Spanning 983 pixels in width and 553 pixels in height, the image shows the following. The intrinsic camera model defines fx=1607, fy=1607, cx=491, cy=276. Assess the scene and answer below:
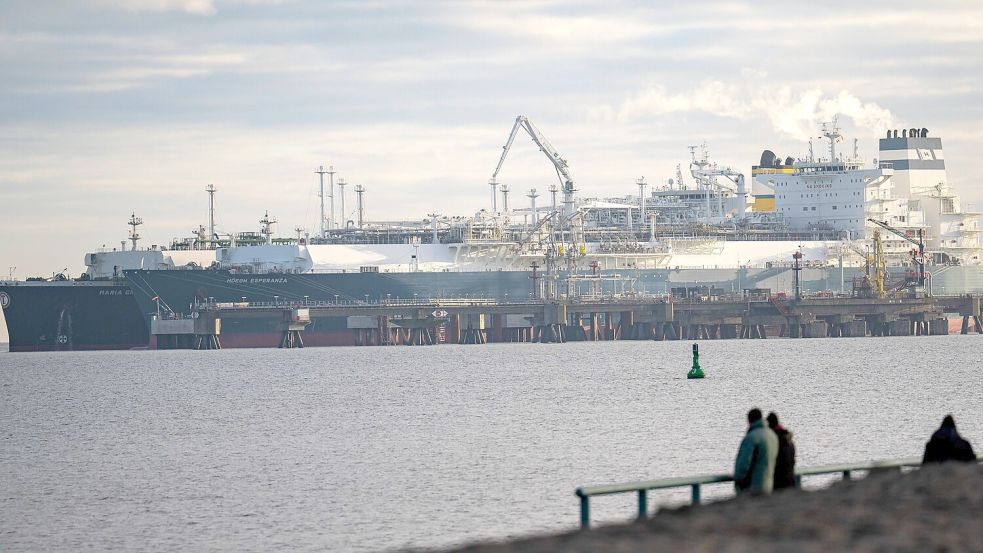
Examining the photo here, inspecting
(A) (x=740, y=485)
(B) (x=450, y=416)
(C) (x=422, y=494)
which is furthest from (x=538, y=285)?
(A) (x=740, y=485)

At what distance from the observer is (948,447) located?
1659 cm

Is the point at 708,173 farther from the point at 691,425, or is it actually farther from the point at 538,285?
the point at 691,425

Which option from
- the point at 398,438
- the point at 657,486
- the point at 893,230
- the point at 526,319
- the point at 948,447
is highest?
the point at 893,230

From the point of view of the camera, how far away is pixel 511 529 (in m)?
23.5

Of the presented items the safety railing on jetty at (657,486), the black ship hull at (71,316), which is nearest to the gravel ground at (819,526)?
the safety railing on jetty at (657,486)

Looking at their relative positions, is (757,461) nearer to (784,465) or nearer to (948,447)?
(784,465)

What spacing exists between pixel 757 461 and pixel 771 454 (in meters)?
0.15

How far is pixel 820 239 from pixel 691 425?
76.6 metres

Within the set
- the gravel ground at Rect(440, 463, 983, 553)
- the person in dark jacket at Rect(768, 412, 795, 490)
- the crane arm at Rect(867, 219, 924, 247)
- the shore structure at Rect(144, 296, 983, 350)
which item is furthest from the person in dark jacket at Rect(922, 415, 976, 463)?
the crane arm at Rect(867, 219, 924, 247)

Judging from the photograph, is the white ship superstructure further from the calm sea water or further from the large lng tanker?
the calm sea water

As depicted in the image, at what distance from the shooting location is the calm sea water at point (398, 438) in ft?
82.1

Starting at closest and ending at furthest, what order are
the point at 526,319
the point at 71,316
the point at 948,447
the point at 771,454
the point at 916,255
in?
the point at 771,454
the point at 948,447
the point at 71,316
the point at 526,319
the point at 916,255

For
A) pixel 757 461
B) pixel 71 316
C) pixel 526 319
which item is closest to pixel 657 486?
pixel 757 461

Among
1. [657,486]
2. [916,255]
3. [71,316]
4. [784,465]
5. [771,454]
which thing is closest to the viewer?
[771,454]
